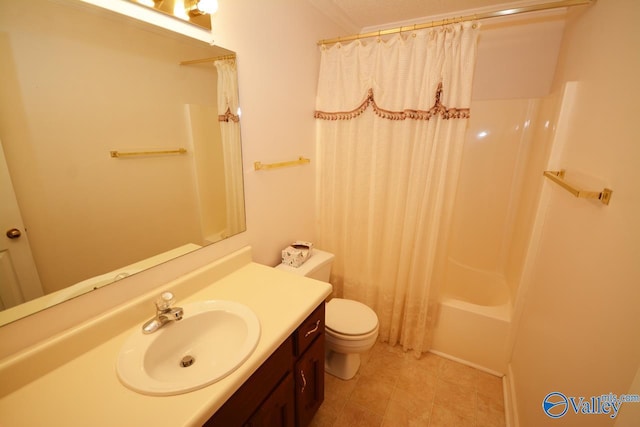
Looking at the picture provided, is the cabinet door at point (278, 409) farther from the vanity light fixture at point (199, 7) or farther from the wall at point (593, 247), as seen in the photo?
the vanity light fixture at point (199, 7)

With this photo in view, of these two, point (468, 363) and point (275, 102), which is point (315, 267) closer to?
point (275, 102)

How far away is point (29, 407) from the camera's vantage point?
669 millimetres

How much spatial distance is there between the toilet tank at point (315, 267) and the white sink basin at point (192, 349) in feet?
2.06

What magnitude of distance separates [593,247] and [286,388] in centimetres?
121

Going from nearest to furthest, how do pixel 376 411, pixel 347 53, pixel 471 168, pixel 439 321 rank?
pixel 376 411, pixel 347 53, pixel 439 321, pixel 471 168

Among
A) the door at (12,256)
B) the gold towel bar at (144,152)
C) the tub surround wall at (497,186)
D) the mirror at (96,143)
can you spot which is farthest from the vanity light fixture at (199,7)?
the tub surround wall at (497,186)

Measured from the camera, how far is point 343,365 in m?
1.75

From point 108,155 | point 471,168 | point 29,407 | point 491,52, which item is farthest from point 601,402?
point 491,52

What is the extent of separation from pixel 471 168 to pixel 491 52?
876 millimetres

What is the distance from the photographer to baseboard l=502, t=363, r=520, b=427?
1.45 meters

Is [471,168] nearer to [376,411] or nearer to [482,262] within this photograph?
[482,262]

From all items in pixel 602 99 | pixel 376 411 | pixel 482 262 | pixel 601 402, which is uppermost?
pixel 602 99

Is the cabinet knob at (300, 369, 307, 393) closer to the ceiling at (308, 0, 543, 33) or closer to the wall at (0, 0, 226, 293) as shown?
the wall at (0, 0, 226, 293)

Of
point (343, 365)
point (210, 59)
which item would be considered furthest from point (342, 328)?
point (210, 59)
